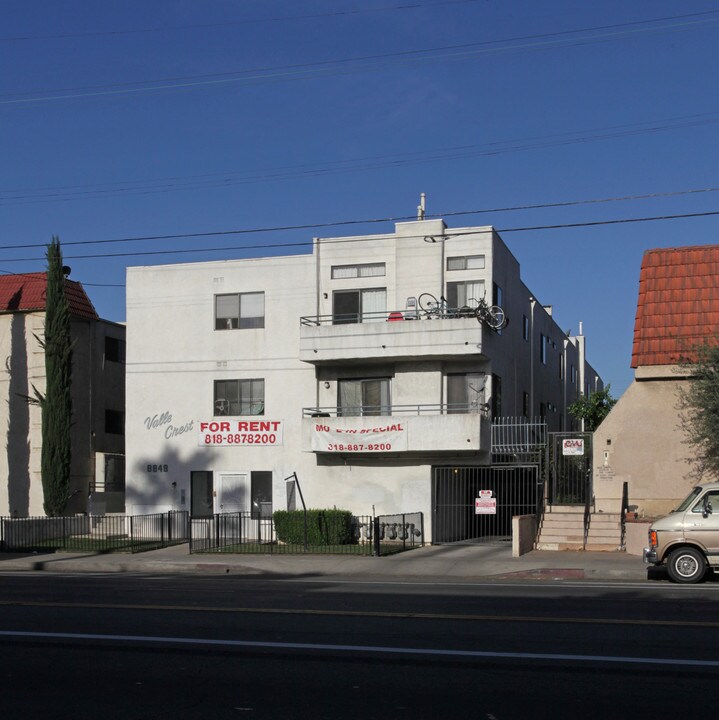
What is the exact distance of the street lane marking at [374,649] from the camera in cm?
986

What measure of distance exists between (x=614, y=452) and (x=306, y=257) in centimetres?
1145

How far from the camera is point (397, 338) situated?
3016 cm

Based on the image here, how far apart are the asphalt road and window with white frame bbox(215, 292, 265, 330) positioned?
16.8 m

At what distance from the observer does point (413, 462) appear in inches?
1217

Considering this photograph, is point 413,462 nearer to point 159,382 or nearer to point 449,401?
point 449,401

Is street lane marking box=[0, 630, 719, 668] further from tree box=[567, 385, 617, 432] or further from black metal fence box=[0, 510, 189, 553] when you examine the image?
tree box=[567, 385, 617, 432]

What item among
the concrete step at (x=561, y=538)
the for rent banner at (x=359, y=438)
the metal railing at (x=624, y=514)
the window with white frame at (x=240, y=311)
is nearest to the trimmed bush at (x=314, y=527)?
the for rent banner at (x=359, y=438)

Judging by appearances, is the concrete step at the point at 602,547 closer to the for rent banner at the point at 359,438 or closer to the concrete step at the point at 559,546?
the concrete step at the point at 559,546

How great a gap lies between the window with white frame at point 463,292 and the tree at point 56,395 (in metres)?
13.5

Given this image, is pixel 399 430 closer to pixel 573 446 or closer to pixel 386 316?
pixel 386 316

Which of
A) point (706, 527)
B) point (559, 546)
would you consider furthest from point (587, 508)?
point (706, 527)

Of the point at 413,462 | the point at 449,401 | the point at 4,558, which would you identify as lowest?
the point at 4,558

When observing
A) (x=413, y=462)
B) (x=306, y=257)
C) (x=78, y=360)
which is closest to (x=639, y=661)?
(x=413, y=462)

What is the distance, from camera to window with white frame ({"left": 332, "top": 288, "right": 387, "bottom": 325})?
3189 cm
